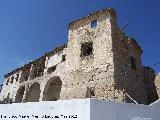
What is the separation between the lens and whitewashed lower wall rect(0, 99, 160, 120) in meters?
9.01

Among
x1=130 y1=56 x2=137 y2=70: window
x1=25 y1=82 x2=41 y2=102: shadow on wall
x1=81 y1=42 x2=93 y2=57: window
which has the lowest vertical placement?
x1=25 y1=82 x2=41 y2=102: shadow on wall

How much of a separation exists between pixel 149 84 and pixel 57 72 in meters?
9.26

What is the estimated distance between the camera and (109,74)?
16.5 metres

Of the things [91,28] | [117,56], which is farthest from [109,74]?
[91,28]

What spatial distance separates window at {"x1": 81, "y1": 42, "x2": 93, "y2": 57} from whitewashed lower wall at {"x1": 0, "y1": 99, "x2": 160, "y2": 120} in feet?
29.1

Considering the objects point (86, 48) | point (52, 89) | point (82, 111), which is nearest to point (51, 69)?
point (52, 89)

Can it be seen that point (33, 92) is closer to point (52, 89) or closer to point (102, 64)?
point (52, 89)

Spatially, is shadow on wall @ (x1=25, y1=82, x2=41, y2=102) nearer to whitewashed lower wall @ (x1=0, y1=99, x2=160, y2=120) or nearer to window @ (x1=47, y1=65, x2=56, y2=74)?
window @ (x1=47, y1=65, x2=56, y2=74)

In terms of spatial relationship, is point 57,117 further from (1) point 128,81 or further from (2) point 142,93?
(2) point 142,93

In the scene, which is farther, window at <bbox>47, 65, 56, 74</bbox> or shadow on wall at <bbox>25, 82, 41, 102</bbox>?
shadow on wall at <bbox>25, 82, 41, 102</bbox>

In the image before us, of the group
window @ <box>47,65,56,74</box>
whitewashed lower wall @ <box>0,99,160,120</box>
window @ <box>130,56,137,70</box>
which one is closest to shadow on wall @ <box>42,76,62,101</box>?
window @ <box>47,65,56,74</box>

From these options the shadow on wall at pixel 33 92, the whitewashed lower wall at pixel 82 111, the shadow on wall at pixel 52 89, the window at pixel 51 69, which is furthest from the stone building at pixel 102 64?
the shadow on wall at pixel 33 92

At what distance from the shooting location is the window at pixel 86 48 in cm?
1897

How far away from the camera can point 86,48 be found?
19.4m
